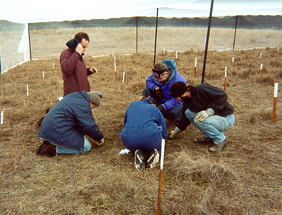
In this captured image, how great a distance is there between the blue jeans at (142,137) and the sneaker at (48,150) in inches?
39.6

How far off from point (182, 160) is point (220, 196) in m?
0.56

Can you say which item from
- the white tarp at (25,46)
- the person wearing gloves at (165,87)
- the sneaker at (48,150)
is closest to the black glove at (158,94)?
the person wearing gloves at (165,87)

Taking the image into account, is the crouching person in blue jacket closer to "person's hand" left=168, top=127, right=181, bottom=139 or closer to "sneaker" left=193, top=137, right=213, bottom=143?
"person's hand" left=168, top=127, right=181, bottom=139

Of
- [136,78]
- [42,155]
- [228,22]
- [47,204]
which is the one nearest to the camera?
[47,204]

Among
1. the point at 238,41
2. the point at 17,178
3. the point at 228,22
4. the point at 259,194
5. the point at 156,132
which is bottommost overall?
the point at 17,178

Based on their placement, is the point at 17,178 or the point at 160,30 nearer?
the point at 17,178

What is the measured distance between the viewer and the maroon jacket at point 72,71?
316 cm

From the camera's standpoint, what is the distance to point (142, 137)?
2.51 m

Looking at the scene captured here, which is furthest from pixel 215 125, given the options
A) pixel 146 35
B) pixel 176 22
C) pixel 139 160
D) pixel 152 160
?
pixel 176 22

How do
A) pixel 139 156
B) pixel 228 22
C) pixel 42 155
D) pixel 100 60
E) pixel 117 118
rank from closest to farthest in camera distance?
pixel 139 156
pixel 42 155
pixel 117 118
pixel 100 60
pixel 228 22

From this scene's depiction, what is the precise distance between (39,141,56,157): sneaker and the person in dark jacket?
1006 mm

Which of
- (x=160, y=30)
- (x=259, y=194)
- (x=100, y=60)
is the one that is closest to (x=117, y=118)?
(x=259, y=194)

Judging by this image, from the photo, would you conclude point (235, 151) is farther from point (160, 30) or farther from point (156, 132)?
point (160, 30)

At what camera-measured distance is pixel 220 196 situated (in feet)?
6.68
